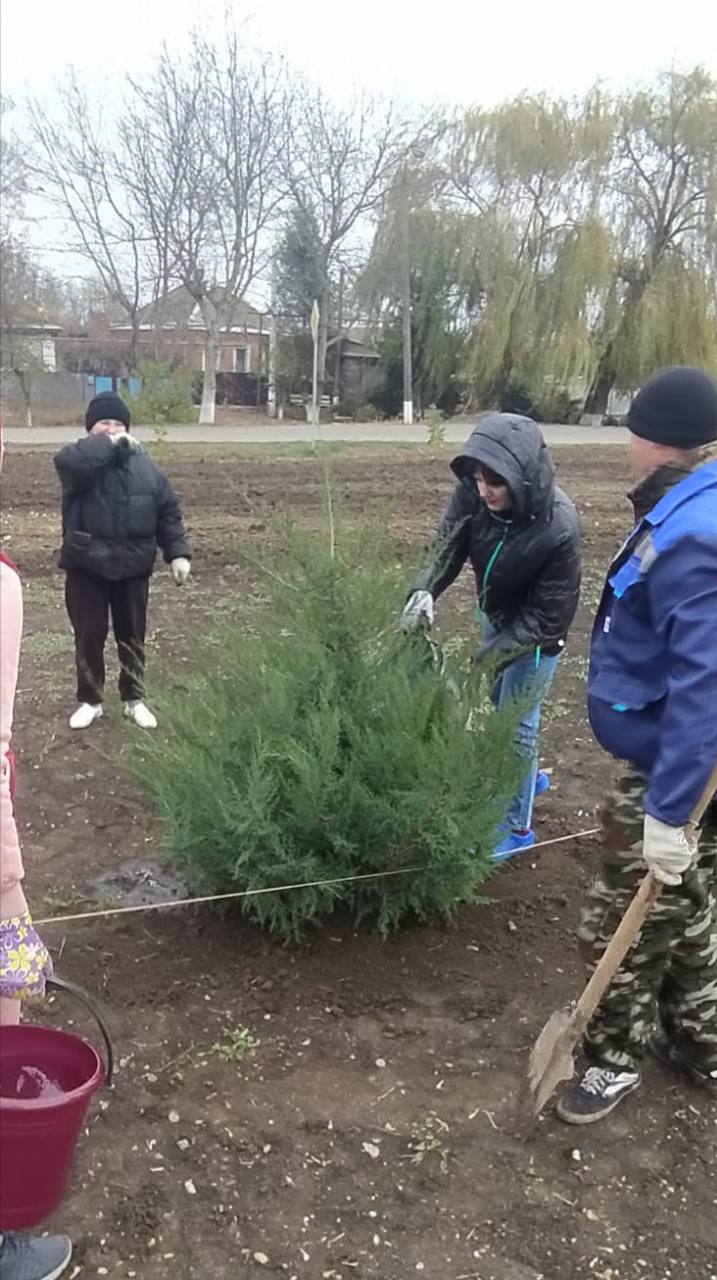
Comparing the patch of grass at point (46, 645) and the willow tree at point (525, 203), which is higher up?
the willow tree at point (525, 203)

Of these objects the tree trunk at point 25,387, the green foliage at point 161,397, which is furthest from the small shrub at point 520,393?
the tree trunk at point 25,387

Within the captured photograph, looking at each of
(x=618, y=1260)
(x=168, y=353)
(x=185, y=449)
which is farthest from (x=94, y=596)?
(x=168, y=353)

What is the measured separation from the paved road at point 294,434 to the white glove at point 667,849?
72.3 feet

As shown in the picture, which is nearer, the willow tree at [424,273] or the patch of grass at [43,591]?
the patch of grass at [43,591]

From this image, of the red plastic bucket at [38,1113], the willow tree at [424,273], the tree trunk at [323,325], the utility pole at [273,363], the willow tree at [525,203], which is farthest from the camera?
the utility pole at [273,363]

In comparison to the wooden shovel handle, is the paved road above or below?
below

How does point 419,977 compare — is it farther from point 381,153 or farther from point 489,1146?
point 381,153

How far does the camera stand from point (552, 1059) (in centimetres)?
283

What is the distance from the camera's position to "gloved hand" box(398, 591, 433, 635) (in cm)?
380

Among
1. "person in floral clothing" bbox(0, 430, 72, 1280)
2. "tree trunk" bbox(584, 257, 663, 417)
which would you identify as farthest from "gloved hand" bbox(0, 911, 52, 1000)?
"tree trunk" bbox(584, 257, 663, 417)

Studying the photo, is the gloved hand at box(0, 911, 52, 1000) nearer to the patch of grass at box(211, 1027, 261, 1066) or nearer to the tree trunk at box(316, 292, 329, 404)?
the patch of grass at box(211, 1027, 261, 1066)

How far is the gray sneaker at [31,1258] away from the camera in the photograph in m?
2.37

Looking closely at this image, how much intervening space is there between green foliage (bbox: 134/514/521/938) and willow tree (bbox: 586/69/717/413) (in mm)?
31275

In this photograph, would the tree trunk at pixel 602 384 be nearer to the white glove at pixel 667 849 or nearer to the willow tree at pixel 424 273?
the willow tree at pixel 424 273
